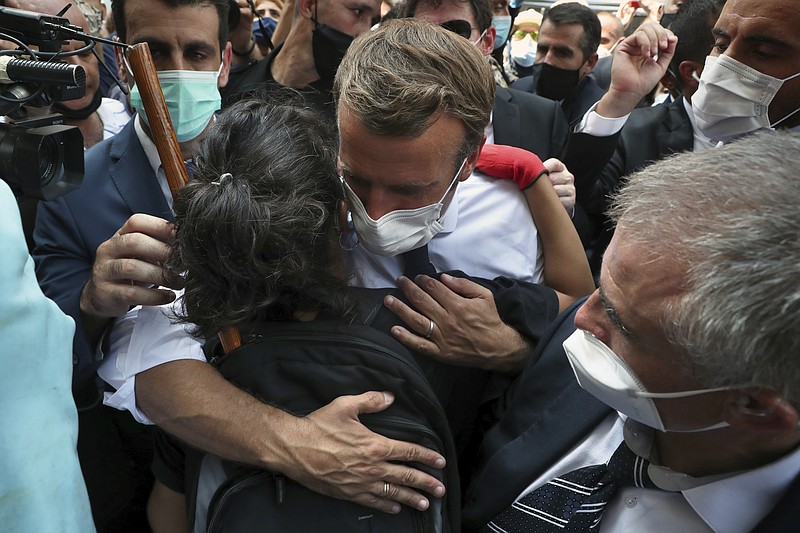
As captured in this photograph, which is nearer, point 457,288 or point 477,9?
point 457,288

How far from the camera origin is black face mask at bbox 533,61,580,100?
396 centimetres

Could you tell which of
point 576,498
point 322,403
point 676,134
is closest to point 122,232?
point 322,403

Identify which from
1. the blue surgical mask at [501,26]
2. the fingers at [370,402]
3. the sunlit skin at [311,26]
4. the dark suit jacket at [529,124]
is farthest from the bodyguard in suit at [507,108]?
the fingers at [370,402]

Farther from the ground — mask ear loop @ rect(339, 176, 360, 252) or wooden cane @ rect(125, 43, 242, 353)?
wooden cane @ rect(125, 43, 242, 353)

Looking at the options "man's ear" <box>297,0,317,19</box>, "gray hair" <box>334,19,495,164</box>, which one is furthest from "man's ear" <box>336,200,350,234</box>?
"man's ear" <box>297,0,317,19</box>

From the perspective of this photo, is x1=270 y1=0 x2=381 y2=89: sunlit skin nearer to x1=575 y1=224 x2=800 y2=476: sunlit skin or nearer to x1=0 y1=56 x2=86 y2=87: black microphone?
x1=0 y1=56 x2=86 y2=87: black microphone

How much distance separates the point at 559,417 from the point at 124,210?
4.44 feet

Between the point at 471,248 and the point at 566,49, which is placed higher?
the point at 471,248

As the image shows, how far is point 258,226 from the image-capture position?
123 centimetres

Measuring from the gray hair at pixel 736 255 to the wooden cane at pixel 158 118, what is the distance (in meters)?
0.87

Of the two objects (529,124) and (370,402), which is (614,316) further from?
(529,124)

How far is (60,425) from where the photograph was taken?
2.89 feet

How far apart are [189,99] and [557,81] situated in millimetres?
2596

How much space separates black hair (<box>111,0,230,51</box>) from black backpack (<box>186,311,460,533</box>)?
145cm
